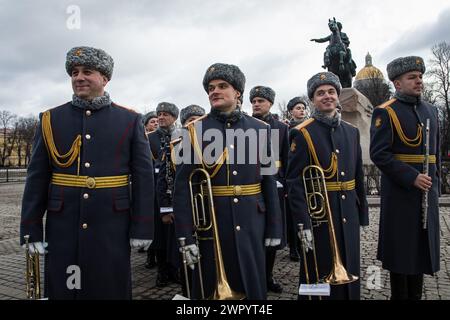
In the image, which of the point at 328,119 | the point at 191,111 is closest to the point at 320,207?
the point at 328,119

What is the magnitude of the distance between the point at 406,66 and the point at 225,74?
2.13 m

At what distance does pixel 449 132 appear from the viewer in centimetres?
3881

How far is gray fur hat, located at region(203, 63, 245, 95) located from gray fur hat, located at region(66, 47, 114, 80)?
2.86 ft

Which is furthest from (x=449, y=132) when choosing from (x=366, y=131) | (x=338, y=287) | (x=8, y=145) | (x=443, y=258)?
(x=8, y=145)

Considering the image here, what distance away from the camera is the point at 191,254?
3.16 meters

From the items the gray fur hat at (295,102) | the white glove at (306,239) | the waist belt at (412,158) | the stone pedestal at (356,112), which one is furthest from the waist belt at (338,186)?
the stone pedestal at (356,112)

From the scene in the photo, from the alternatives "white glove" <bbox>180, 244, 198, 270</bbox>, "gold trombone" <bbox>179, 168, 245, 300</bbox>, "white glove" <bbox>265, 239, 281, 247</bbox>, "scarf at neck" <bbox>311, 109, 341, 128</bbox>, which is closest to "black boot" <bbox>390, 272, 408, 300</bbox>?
"white glove" <bbox>265, 239, 281, 247</bbox>

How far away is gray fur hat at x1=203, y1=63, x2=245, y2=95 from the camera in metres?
3.48

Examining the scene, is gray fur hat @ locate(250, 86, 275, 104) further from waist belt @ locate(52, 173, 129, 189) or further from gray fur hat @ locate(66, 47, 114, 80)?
waist belt @ locate(52, 173, 129, 189)

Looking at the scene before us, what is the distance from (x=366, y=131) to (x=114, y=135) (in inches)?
616

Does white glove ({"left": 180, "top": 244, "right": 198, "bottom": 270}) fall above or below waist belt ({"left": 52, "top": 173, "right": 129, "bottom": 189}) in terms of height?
below

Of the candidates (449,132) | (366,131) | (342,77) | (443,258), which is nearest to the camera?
(443,258)
